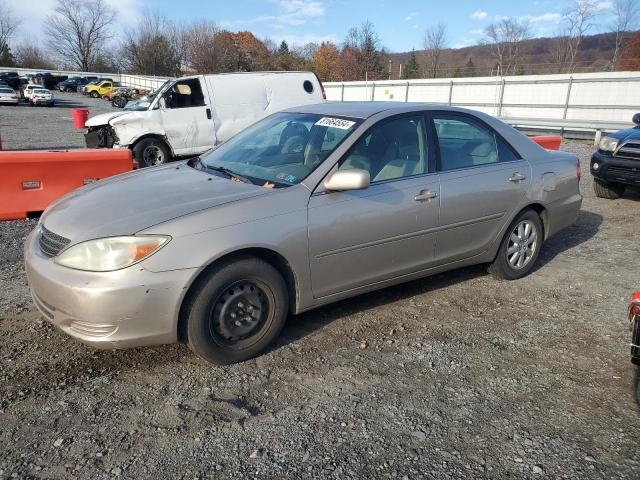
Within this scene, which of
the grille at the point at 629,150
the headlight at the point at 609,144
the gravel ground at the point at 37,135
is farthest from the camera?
the gravel ground at the point at 37,135

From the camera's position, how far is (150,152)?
10.5 meters

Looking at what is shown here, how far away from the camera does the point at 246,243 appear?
3.03 metres

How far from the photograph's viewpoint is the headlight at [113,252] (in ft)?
9.15

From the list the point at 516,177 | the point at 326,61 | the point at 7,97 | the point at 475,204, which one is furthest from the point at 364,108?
the point at 326,61

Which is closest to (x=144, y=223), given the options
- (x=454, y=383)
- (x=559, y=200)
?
(x=454, y=383)

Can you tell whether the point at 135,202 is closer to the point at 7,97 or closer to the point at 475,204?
the point at 475,204

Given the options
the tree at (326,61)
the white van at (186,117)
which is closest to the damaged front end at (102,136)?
the white van at (186,117)

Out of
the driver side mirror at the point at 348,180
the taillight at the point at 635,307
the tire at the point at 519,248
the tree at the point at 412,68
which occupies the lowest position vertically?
the tire at the point at 519,248

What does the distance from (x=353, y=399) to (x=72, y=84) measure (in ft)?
202

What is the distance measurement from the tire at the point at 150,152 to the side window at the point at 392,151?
7.59 metres

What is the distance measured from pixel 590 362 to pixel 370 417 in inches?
67.2

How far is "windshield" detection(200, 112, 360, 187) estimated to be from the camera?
3.57 metres

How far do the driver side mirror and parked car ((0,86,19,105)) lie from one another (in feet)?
130

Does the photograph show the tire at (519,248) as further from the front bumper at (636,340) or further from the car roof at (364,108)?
the front bumper at (636,340)
